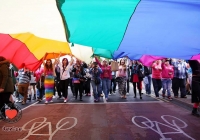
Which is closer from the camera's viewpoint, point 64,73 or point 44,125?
point 44,125

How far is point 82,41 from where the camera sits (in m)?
5.66

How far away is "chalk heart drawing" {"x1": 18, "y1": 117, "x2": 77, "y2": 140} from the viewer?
652 cm

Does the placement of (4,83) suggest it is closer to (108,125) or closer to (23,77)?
(108,125)

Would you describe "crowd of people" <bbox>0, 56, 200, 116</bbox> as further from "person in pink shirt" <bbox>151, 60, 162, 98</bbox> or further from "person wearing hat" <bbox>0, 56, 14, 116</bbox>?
"person wearing hat" <bbox>0, 56, 14, 116</bbox>

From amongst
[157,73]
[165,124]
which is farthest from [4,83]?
[157,73]

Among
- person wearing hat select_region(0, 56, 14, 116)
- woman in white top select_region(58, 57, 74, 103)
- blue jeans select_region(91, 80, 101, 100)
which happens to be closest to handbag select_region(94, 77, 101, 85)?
blue jeans select_region(91, 80, 101, 100)

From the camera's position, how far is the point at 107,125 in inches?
286

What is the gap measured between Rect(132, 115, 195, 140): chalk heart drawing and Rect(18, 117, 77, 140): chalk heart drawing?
1870 millimetres

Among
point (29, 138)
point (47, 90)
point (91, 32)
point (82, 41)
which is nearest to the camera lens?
point (91, 32)

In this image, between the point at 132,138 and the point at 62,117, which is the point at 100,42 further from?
the point at 62,117

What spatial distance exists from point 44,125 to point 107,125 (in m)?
1.73

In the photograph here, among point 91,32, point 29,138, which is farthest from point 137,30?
point 29,138

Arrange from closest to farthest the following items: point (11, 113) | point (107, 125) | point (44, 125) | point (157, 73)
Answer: point (107, 125)
point (44, 125)
point (11, 113)
point (157, 73)

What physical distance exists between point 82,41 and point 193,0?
8.55 ft
